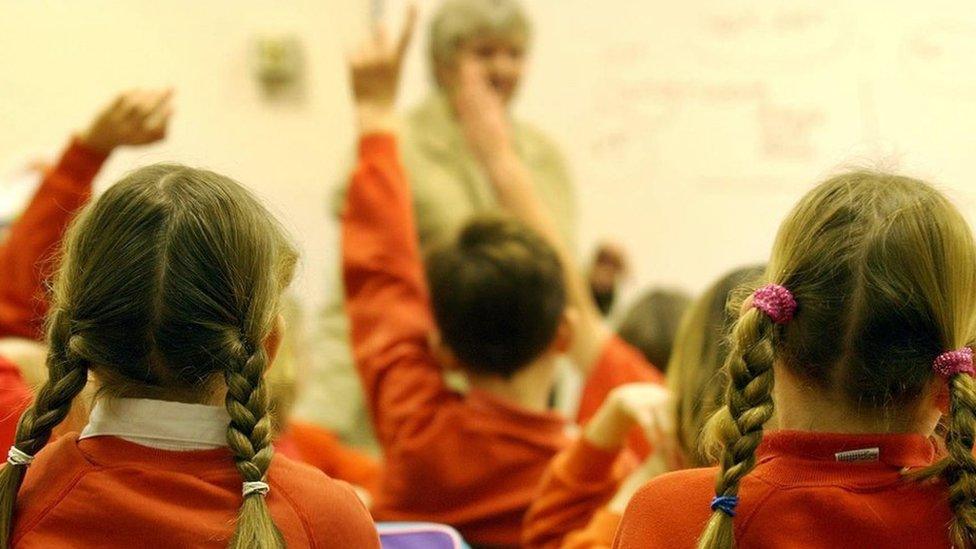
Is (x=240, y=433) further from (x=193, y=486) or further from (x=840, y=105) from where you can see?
(x=840, y=105)

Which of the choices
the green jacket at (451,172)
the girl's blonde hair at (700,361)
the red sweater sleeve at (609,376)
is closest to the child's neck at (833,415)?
the girl's blonde hair at (700,361)

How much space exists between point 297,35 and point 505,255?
1.93 meters

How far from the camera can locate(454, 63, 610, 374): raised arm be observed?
1.93 meters

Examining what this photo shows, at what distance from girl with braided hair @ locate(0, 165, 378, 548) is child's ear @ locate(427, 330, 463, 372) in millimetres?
679

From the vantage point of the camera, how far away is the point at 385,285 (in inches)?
67.7

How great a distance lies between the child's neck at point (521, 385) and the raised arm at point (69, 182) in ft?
1.74

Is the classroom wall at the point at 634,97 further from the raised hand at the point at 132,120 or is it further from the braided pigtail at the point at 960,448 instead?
the braided pigtail at the point at 960,448

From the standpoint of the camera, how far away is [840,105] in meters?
2.61

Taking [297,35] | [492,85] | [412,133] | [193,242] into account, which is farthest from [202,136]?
[193,242]

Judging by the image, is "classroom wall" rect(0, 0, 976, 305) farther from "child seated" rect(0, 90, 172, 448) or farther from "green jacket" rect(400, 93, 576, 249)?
"child seated" rect(0, 90, 172, 448)

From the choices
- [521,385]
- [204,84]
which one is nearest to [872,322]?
[521,385]

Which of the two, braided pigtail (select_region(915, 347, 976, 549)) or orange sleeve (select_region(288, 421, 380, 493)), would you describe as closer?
braided pigtail (select_region(915, 347, 976, 549))

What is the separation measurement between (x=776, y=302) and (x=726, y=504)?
0.54 feet

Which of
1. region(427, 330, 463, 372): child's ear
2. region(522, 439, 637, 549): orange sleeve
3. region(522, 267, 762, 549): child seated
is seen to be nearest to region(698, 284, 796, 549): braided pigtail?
region(522, 267, 762, 549): child seated
